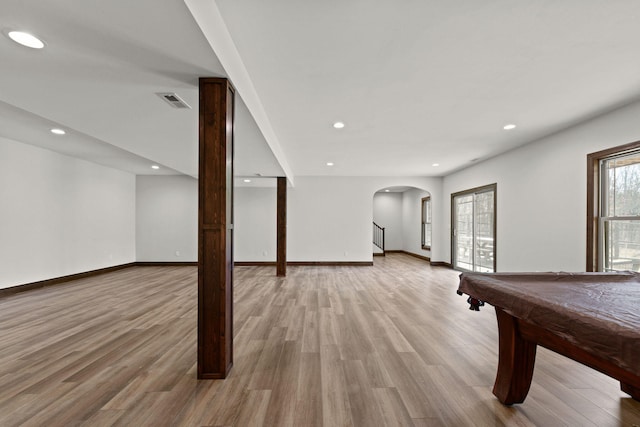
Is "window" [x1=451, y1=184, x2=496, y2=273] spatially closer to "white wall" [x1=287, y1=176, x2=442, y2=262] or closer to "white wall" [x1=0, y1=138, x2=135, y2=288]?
"white wall" [x1=287, y1=176, x2=442, y2=262]

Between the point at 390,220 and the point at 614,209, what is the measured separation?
8505mm

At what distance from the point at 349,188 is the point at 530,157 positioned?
4.51m

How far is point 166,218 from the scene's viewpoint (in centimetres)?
827

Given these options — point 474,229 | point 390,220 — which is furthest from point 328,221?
point 390,220

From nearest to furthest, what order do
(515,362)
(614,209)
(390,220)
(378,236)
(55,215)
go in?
(515,362) < (614,209) < (55,215) < (378,236) < (390,220)

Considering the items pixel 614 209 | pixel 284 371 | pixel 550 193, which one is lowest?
pixel 284 371

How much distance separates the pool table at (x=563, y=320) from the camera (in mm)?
1104

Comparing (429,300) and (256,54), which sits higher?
→ (256,54)

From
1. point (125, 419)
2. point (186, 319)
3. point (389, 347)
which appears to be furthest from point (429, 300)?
point (125, 419)

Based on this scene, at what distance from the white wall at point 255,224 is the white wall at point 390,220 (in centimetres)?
515

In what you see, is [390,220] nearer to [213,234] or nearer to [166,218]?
[166,218]

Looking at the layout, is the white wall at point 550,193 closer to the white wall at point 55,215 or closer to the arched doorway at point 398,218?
the arched doorway at point 398,218

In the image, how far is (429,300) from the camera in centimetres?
460

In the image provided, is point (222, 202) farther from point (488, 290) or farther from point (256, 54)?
point (488, 290)
